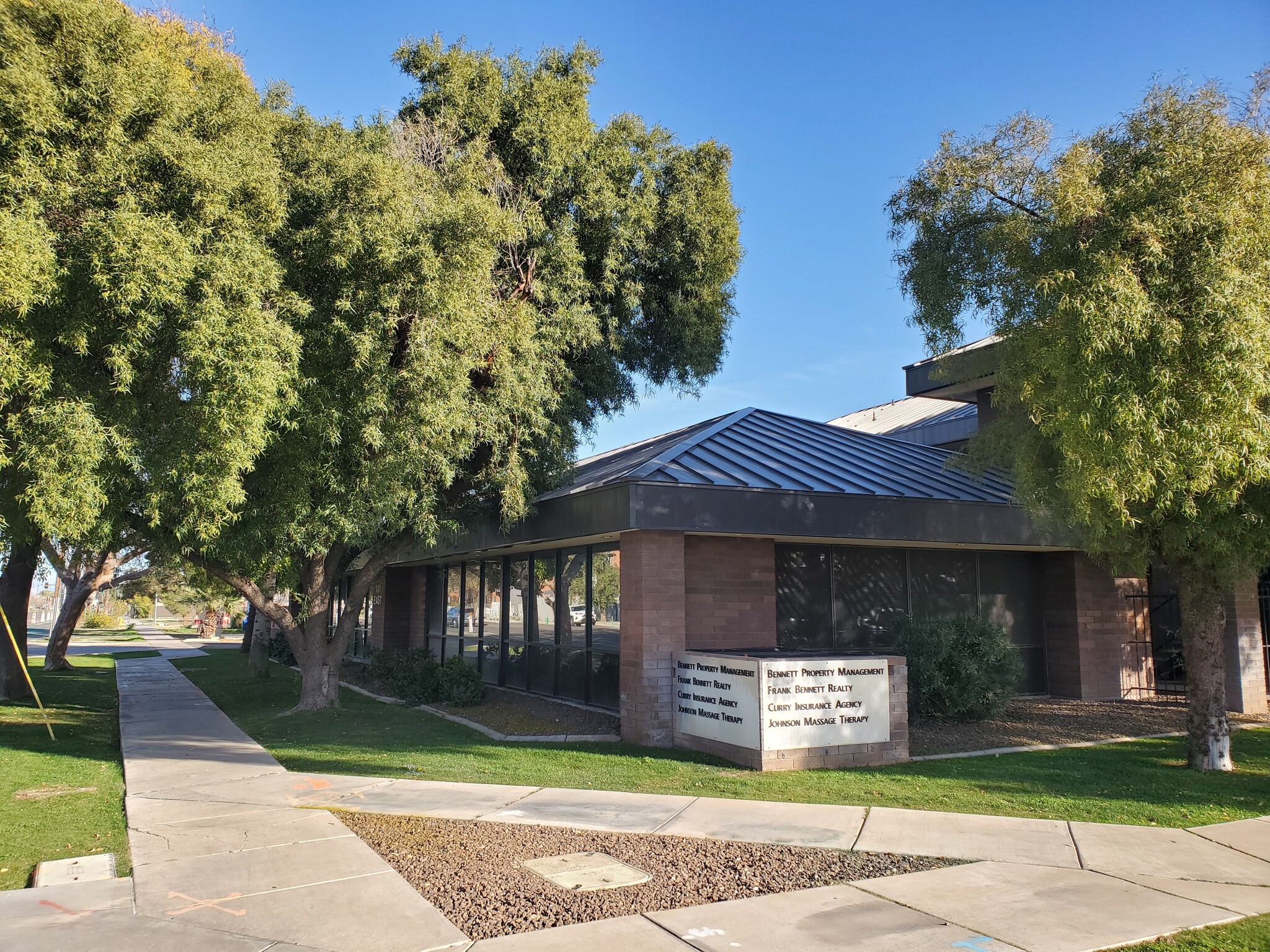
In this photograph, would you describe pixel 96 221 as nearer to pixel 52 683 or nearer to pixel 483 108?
pixel 483 108

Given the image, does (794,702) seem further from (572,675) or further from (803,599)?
(572,675)

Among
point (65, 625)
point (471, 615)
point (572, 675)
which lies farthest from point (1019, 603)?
point (65, 625)

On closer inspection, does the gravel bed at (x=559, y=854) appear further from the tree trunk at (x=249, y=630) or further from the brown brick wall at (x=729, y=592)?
the tree trunk at (x=249, y=630)

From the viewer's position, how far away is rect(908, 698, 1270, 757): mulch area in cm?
1198

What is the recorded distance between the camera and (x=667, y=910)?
564 cm

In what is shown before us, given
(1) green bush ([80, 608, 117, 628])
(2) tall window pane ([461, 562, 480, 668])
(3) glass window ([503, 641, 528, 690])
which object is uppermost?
(2) tall window pane ([461, 562, 480, 668])

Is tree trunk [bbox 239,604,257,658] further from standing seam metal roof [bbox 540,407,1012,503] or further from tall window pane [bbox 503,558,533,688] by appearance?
standing seam metal roof [bbox 540,407,1012,503]

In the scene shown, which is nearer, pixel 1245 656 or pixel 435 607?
pixel 1245 656

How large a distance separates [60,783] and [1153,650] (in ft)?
58.5

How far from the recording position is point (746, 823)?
25.4ft

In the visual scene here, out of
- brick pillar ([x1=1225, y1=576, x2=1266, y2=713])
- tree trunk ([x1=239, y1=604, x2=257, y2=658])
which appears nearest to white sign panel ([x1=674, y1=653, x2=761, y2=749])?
brick pillar ([x1=1225, y1=576, x2=1266, y2=713])

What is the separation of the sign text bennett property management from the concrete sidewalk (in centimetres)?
167

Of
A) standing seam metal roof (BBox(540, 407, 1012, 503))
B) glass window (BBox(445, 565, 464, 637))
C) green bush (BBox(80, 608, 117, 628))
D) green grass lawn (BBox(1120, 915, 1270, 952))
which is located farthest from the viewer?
green bush (BBox(80, 608, 117, 628))

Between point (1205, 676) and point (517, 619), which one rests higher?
point (517, 619)
